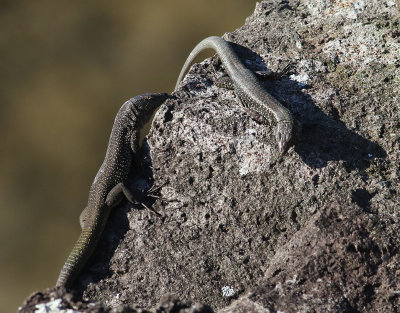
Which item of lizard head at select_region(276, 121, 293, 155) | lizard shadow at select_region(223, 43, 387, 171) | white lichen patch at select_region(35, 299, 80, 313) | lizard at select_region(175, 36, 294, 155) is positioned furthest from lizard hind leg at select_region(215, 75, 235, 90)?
white lichen patch at select_region(35, 299, 80, 313)

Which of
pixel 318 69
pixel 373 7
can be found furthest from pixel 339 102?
pixel 373 7

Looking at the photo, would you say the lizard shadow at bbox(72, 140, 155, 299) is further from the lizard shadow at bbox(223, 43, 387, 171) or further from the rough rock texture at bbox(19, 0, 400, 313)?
the lizard shadow at bbox(223, 43, 387, 171)

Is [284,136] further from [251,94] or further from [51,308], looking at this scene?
[51,308]

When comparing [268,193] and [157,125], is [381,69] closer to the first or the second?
[268,193]

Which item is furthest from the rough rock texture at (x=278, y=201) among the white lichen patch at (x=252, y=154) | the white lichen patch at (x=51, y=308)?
the white lichen patch at (x=51, y=308)

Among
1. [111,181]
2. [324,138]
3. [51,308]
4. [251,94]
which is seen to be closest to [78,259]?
[111,181]

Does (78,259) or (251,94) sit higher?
(251,94)

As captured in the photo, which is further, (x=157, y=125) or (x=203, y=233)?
(x=157, y=125)
